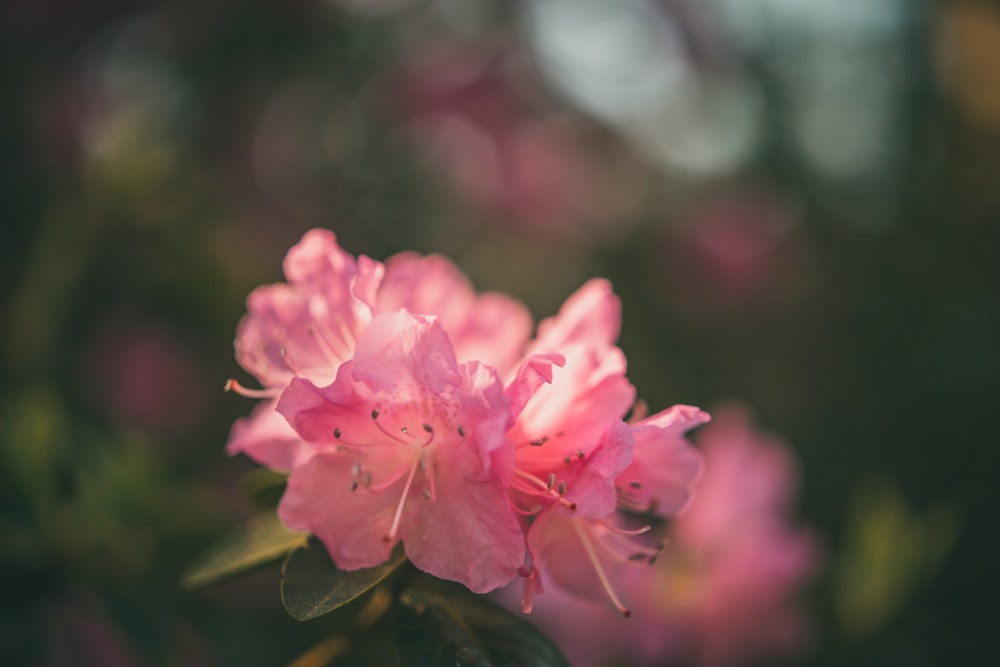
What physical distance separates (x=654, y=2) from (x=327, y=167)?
1.72 metres

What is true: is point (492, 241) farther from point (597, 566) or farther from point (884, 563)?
point (597, 566)

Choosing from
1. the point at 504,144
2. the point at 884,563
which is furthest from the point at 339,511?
the point at 504,144

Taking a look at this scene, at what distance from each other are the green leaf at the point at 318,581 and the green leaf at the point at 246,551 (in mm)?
33

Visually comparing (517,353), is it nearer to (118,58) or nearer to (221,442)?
(221,442)

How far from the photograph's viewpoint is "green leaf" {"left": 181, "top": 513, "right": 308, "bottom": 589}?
3.30 feet

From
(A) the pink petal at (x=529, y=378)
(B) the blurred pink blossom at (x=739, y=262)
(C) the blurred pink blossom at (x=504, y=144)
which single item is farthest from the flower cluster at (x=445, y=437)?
(C) the blurred pink blossom at (x=504, y=144)

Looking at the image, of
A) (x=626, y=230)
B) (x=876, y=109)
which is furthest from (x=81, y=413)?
(x=876, y=109)

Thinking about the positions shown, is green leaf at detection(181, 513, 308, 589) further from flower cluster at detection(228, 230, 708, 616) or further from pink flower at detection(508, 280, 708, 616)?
pink flower at detection(508, 280, 708, 616)

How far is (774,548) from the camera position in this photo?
5.75 feet

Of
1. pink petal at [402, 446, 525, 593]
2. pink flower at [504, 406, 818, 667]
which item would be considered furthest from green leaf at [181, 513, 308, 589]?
pink flower at [504, 406, 818, 667]

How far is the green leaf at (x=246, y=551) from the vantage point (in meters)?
1.00

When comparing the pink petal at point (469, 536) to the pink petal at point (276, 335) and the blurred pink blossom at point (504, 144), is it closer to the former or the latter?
the pink petal at point (276, 335)

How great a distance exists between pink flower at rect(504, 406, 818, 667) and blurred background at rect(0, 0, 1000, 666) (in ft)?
0.47

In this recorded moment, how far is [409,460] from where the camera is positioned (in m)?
0.98
